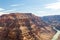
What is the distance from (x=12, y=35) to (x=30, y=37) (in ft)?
35.8

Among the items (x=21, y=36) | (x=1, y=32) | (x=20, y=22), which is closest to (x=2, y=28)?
(x=1, y=32)

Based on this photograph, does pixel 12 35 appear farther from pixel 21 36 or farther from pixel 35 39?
pixel 35 39

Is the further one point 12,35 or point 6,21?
point 6,21

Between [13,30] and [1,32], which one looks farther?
[1,32]

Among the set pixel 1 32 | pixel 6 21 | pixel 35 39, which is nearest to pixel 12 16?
pixel 6 21

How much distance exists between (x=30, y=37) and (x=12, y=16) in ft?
86.5

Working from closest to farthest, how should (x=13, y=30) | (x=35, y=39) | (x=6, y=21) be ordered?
(x=13, y=30)
(x=35, y=39)
(x=6, y=21)

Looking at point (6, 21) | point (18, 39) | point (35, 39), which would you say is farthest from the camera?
point (6, 21)

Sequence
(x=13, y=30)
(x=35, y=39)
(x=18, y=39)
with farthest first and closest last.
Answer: (x=35, y=39) → (x=13, y=30) → (x=18, y=39)

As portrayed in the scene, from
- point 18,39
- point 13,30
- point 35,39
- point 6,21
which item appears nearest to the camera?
point 18,39

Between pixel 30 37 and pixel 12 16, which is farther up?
pixel 12 16

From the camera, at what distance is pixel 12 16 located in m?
A: 105

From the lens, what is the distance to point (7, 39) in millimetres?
80812

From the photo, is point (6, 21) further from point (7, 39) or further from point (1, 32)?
point (7, 39)
